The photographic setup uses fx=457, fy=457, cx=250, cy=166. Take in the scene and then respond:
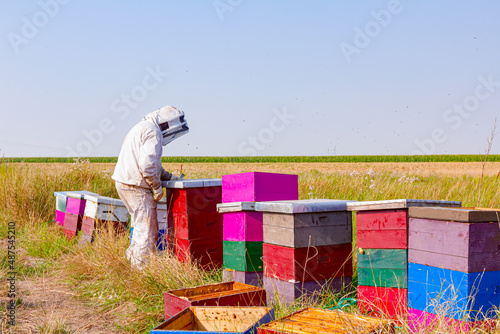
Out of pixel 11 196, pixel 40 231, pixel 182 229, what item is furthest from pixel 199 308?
pixel 11 196

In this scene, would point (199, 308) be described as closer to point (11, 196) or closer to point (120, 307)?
point (120, 307)

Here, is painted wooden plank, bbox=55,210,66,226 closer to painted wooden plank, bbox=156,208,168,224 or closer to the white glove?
painted wooden plank, bbox=156,208,168,224

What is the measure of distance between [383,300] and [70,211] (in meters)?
6.04

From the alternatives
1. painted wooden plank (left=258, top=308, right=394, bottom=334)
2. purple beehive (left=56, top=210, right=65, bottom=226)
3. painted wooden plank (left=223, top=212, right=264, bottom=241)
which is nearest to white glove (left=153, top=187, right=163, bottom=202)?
painted wooden plank (left=223, top=212, right=264, bottom=241)

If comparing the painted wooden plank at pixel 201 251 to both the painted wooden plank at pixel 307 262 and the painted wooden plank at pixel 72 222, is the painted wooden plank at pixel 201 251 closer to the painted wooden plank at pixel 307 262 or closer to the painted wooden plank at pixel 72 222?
the painted wooden plank at pixel 307 262

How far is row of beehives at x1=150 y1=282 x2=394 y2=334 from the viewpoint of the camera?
3084 millimetres

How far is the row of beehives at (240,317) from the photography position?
308 centimetres

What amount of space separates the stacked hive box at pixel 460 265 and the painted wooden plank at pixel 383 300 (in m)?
0.22

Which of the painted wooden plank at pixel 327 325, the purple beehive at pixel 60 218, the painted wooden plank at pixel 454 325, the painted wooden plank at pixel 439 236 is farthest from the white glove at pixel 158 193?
the painted wooden plank at pixel 454 325

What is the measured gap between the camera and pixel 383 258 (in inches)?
157

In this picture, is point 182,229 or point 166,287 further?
point 182,229

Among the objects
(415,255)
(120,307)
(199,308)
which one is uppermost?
(415,255)

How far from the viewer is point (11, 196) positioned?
10125 millimetres

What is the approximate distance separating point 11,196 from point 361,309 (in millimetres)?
8705
